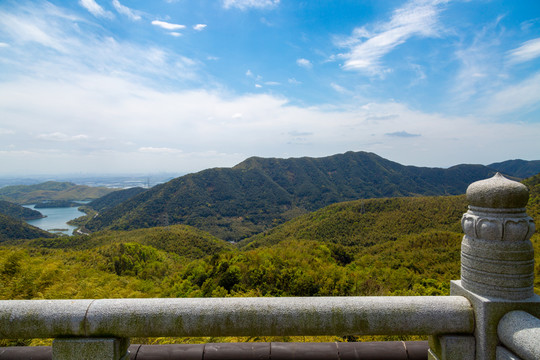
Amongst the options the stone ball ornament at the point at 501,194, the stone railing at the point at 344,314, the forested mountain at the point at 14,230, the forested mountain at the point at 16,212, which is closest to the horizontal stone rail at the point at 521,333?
the stone railing at the point at 344,314

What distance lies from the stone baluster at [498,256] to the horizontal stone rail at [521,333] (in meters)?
0.10

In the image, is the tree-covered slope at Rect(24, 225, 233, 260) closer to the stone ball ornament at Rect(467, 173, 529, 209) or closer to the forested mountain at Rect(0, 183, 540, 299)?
the forested mountain at Rect(0, 183, 540, 299)

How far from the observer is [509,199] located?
7.43 feet

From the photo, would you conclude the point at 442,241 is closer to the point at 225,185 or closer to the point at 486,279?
the point at 486,279

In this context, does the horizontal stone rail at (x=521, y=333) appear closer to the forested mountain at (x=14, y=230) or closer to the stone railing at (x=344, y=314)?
the stone railing at (x=344, y=314)

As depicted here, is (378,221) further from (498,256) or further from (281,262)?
(498,256)

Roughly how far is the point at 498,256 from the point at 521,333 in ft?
1.94

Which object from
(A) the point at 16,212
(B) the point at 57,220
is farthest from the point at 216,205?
(A) the point at 16,212

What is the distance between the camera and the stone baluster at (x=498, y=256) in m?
2.28

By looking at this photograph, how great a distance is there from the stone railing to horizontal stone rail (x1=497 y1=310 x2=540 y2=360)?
8cm

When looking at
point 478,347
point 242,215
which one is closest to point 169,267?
point 478,347

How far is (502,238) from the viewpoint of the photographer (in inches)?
91.3

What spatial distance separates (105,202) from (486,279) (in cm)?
22417

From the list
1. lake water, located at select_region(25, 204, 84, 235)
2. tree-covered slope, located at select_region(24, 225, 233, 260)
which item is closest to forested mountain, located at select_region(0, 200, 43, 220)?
lake water, located at select_region(25, 204, 84, 235)
